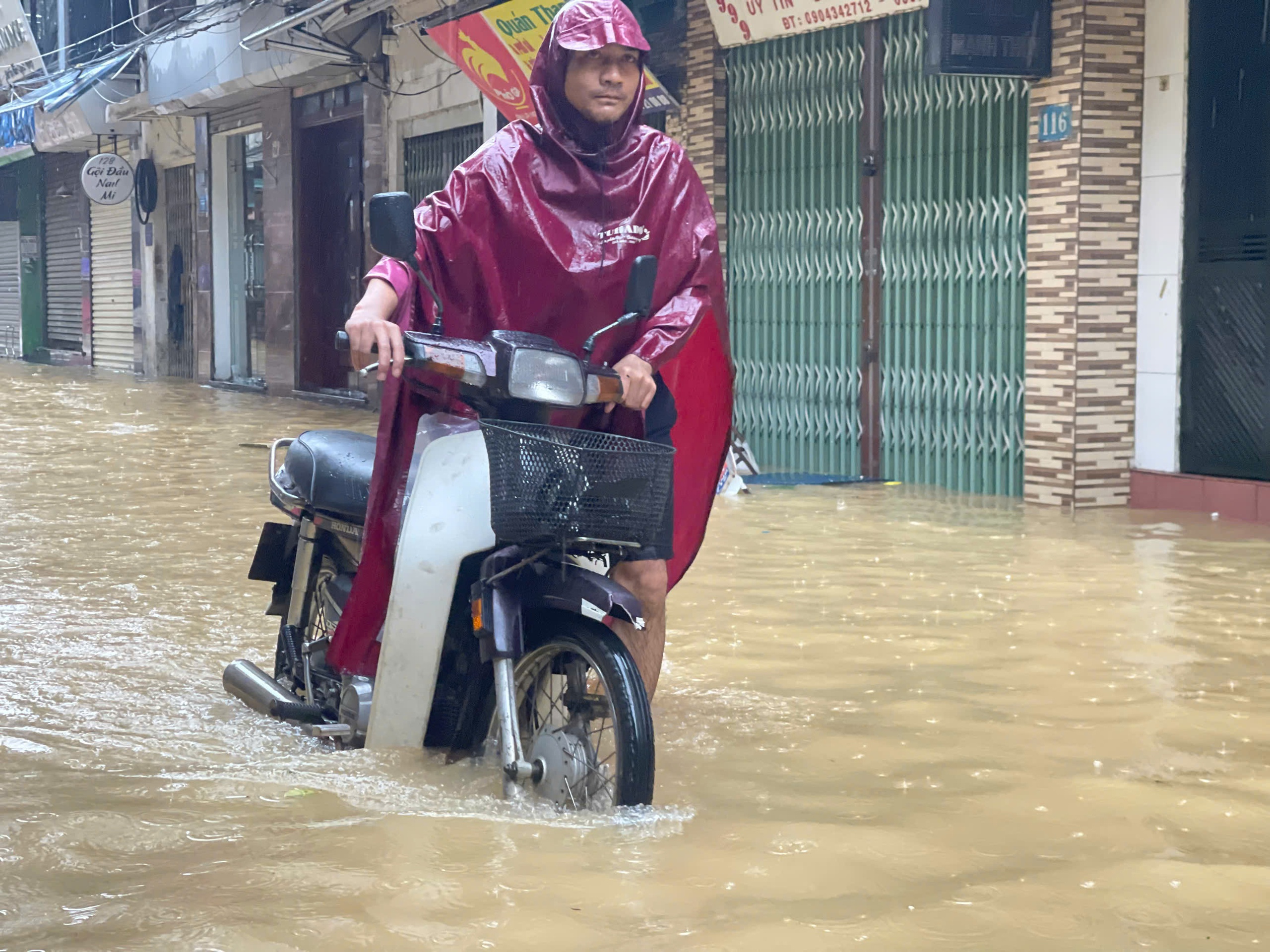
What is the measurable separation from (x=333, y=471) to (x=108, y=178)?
882 inches

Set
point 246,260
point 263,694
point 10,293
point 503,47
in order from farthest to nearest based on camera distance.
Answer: point 10,293 → point 246,260 → point 503,47 → point 263,694

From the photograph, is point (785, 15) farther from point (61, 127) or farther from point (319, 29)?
point (61, 127)

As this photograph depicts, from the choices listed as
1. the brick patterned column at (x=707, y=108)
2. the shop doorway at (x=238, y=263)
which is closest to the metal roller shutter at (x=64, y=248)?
the shop doorway at (x=238, y=263)

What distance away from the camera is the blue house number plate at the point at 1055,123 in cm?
863

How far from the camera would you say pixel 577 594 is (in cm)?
320

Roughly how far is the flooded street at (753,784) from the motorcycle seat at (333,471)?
1.99 ft

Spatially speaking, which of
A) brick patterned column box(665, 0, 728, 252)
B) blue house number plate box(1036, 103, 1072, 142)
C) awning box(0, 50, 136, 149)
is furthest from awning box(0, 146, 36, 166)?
blue house number plate box(1036, 103, 1072, 142)

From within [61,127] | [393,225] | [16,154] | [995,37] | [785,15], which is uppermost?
[61,127]

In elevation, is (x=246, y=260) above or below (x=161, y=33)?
below

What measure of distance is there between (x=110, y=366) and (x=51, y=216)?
494cm

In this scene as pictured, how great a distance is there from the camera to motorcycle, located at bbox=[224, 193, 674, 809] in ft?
10.0

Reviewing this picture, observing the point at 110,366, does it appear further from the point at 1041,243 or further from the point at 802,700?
the point at 802,700

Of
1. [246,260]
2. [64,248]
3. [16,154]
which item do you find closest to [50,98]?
[246,260]

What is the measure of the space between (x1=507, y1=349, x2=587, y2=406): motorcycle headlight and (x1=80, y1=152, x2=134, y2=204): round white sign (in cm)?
2308
